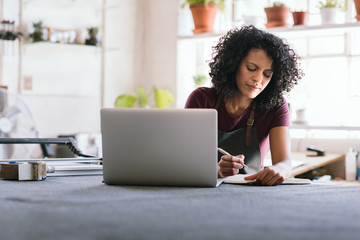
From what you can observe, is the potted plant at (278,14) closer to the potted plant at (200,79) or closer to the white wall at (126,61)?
the potted plant at (200,79)

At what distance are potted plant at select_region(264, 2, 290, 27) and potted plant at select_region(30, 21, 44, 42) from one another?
6.12 ft

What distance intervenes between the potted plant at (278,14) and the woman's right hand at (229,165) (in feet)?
8.63

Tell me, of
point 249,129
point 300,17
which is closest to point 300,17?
point 300,17

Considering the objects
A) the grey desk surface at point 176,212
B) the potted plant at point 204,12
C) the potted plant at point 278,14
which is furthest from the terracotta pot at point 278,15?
the grey desk surface at point 176,212

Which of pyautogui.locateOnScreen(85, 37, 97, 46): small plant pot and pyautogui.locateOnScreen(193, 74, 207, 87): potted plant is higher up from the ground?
pyautogui.locateOnScreen(85, 37, 97, 46): small plant pot

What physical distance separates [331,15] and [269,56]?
→ 1845 mm

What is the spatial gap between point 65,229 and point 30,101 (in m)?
3.64

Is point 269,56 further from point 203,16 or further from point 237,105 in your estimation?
point 203,16

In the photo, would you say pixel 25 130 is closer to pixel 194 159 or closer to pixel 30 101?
pixel 30 101

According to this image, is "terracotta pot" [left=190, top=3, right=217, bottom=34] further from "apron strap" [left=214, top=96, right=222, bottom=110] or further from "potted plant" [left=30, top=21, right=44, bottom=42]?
"apron strap" [left=214, top=96, right=222, bottom=110]

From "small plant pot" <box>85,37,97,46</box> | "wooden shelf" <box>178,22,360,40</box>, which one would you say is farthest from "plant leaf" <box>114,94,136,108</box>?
"wooden shelf" <box>178,22,360,40</box>

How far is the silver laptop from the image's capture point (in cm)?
158

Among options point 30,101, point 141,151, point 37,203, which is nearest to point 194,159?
point 141,151

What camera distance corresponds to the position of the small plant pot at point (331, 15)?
4.02m
